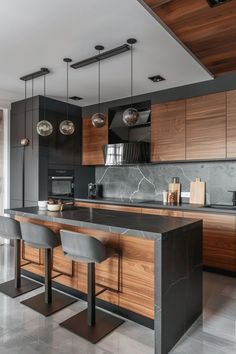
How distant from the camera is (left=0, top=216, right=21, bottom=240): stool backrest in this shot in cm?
292

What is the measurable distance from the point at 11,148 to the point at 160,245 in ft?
13.0

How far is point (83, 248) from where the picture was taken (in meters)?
2.21

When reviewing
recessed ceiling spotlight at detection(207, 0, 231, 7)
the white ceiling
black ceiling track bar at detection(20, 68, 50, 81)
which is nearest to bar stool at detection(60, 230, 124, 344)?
the white ceiling

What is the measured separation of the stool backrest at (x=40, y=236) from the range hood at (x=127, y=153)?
221cm

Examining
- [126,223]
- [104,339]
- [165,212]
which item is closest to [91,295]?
[104,339]

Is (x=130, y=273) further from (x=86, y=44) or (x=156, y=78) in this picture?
(x=156, y=78)

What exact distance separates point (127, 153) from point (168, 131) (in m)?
0.78

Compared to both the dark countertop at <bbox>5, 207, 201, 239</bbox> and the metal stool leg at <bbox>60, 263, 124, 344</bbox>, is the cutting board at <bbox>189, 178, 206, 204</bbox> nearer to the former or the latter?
the dark countertop at <bbox>5, 207, 201, 239</bbox>

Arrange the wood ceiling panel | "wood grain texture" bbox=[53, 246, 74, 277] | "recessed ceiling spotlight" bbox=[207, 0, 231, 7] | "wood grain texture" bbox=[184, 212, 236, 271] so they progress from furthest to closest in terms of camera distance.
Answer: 1. "wood grain texture" bbox=[184, 212, 236, 271]
2. "wood grain texture" bbox=[53, 246, 74, 277]
3. the wood ceiling panel
4. "recessed ceiling spotlight" bbox=[207, 0, 231, 7]

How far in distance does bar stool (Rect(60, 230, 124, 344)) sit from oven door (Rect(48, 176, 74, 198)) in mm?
2417

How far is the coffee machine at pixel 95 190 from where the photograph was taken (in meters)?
5.40

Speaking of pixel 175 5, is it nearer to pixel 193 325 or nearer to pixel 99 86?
pixel 99 86

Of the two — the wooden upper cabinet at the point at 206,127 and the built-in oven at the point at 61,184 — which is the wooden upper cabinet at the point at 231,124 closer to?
the wooden upper cabinet at the point at 206,127

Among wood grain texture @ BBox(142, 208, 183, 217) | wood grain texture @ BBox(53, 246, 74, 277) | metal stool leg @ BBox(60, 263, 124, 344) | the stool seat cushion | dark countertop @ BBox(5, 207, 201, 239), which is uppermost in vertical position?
dark countertop @ BBox(5, 207, 201, 239)
